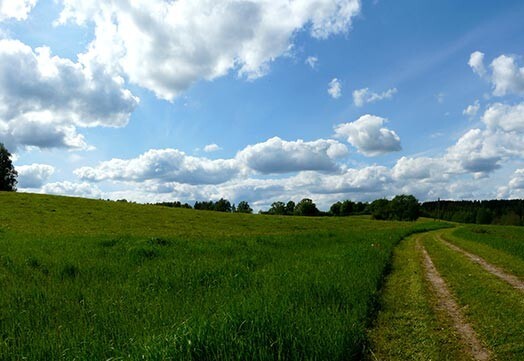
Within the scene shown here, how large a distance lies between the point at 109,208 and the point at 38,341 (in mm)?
52718

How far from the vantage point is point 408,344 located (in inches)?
246

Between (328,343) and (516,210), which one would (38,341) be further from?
(516,210)

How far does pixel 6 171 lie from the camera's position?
327 ft

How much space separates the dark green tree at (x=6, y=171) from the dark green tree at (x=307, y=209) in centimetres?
9374

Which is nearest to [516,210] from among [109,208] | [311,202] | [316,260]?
[311,202]

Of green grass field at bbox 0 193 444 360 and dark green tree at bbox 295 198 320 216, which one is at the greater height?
dark green tree at bbox 295 198 320 216

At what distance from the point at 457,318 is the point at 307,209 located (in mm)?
136491

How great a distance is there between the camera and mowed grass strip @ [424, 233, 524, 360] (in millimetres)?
6238

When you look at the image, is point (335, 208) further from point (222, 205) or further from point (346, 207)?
point (222, 205)

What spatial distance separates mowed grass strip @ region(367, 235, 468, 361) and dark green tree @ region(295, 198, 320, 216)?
5224 inches

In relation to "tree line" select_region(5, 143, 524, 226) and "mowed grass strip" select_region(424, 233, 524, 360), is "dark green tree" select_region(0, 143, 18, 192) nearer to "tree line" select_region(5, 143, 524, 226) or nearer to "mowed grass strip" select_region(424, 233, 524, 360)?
"tree line" select_region(5, 143, 524, 226)

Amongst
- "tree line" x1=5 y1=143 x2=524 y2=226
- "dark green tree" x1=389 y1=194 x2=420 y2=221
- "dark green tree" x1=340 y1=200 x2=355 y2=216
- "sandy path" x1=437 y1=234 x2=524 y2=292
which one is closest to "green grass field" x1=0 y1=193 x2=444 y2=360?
"sandy path" x1=437 y1=234 x2=524 y2=292

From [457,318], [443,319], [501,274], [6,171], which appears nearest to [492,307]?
[457,318]

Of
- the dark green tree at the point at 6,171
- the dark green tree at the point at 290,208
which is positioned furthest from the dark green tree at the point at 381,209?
the dark green tree at the point at 6,171
